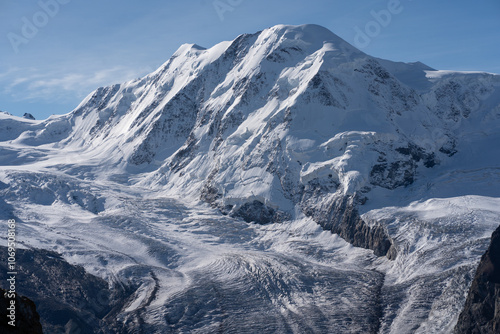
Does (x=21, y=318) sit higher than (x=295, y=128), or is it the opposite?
(x=295, y=128)

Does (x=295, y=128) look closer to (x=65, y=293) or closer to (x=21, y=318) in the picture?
(x=65, y=293)

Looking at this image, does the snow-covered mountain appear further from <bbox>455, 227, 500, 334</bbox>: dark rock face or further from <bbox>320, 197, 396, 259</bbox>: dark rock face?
<bbox>455, 227, 500, 334</bbox>: dark rock face

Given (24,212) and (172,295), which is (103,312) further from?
(24,212)

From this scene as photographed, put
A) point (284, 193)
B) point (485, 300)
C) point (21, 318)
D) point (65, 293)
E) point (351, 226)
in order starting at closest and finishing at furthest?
point (21, 318)
point (485, 300)
point (65, 293)
point (351, 226)
point (284, 193)

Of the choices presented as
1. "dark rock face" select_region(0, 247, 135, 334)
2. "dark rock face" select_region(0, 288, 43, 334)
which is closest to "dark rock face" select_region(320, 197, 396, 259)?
"dark rock face" select_region(0, 247, 135, 334)

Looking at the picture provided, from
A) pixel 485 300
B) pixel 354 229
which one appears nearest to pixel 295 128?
pixel 354 229

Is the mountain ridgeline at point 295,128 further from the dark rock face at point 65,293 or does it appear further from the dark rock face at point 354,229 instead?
the dark rock face at point 65,293
